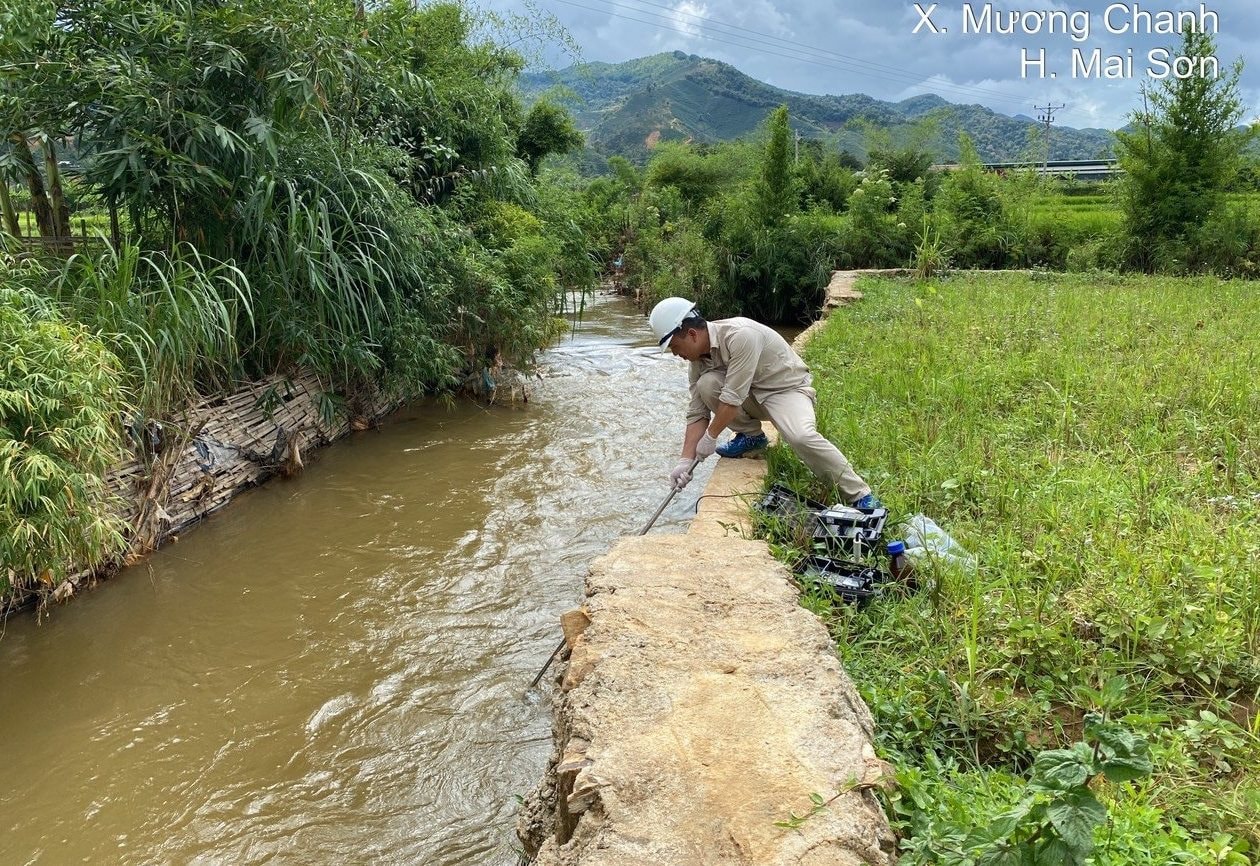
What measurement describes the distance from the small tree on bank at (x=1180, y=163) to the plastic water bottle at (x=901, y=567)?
33.2ft

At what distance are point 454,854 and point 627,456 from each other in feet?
12.5

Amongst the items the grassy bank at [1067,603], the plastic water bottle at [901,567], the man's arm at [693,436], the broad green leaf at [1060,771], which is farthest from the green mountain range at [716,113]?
the broad green leaf at [1060,771]

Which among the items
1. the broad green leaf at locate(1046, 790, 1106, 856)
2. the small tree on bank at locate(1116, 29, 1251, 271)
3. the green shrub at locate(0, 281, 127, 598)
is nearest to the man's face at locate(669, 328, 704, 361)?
the green shrub at locate(0, 281, 127, 598)

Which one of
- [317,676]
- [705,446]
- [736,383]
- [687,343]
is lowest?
[317,676]

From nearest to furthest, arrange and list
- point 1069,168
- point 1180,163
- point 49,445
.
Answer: point 49,445 → point 1180,163 → point 1069,168

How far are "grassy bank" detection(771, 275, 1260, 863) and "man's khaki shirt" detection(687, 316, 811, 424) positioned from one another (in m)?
0.40

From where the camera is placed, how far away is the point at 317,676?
3270 mm

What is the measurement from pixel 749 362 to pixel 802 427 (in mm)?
401

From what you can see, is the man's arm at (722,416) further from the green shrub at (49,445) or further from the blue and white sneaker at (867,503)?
the green shrub at (49,445)

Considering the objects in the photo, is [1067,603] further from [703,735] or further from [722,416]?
[722,416]

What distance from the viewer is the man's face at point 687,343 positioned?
371 centimetres

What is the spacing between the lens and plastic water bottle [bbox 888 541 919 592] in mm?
2850

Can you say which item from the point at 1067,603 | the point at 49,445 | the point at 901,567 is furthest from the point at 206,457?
the point at 1067,603

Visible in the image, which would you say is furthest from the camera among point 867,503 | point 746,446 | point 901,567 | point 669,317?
point 746,446
